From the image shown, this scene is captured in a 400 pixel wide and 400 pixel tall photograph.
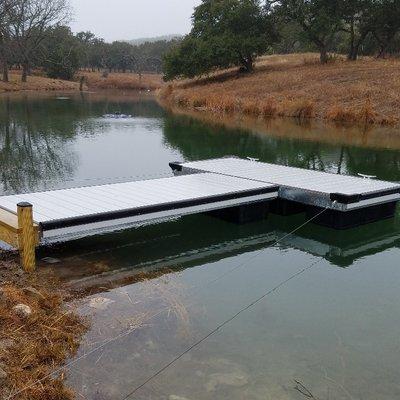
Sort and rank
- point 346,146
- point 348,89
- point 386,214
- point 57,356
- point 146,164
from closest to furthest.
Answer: point 57,356 < point 386,214 < point 146,164 < point 346,146 < point 348,89

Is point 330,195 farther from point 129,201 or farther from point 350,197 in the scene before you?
point 129,201

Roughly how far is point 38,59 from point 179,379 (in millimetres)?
79537

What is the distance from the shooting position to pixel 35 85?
66.9m

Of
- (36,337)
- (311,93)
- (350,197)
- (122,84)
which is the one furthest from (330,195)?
(122,84)

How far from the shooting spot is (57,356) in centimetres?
533

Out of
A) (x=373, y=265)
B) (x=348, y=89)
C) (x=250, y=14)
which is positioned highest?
(x=250, y=14)

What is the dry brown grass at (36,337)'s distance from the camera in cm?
470

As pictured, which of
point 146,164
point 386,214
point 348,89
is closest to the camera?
point 386,214

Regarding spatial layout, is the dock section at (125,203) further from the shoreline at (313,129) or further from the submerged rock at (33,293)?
the shoreline at (313,129)

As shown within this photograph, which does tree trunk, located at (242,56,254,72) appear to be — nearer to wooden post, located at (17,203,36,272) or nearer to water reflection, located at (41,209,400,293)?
water reflection, located at (41,209,400,293)

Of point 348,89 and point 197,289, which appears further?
point 348,89

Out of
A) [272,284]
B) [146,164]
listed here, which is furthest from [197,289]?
[146,164]

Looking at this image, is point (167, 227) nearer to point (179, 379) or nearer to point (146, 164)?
point (179, 379)

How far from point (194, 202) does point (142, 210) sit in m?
1.20
